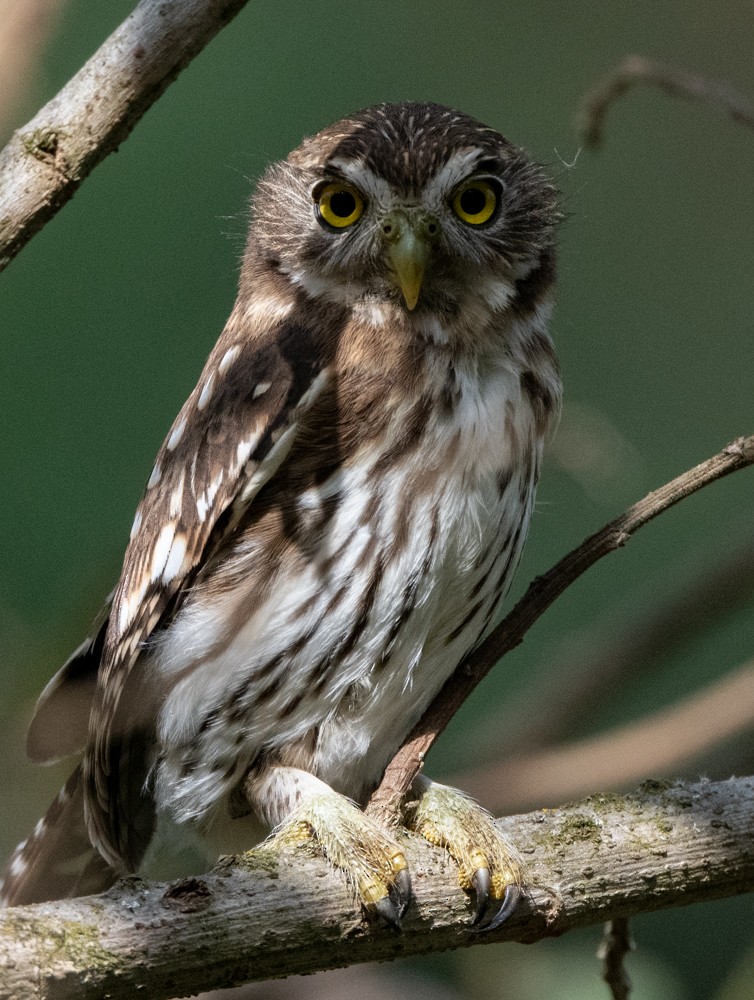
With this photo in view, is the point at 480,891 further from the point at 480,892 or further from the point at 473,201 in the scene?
the point at 473,201

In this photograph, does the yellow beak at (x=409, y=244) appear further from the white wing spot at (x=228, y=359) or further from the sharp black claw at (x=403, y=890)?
the sharp black claw at (x=403, y=890)

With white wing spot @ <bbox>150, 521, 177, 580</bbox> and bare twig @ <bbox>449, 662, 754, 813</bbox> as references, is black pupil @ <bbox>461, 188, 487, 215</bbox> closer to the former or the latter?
white wing spot @ <bbox>150, 521, 177, 580</bbox>

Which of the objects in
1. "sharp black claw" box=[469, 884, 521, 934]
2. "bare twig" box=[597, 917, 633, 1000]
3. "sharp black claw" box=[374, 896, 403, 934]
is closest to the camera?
"sharp black claw" box=[374, 896, 403, 934]

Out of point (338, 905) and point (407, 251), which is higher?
point (407, 251)

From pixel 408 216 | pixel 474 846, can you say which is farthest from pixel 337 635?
pixel 408 216

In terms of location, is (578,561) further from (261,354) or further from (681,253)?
(681,253)

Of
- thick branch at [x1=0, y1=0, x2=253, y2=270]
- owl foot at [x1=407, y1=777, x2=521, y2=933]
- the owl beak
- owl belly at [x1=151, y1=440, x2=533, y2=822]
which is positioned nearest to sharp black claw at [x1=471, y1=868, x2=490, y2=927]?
owl foot at [x1=407, y1=777, x2=521, y2=933]

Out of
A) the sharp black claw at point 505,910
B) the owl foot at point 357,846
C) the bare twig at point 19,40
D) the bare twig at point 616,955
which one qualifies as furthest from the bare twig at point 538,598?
the bare twig at point 19,40
